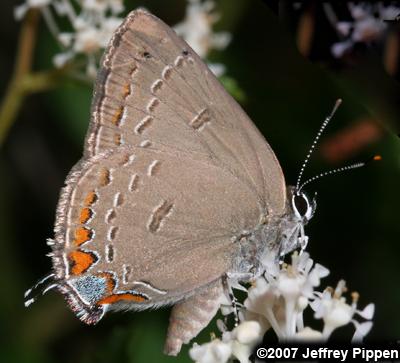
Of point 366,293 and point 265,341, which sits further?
point 366,293

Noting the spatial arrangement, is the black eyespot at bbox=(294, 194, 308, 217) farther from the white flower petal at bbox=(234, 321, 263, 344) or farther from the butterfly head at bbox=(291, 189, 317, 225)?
the white flower petal at bbox=(234, 321, 263, 344)

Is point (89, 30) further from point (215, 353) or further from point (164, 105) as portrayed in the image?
point (215, 353)

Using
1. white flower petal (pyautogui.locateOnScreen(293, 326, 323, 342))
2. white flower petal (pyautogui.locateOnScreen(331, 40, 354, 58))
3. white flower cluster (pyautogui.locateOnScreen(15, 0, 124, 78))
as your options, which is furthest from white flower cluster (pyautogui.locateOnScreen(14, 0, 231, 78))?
white flower petal (pyautogui.locateOnScreen(293, 326, 323, 342))

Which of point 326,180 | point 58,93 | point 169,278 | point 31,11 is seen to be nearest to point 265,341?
point 169,278

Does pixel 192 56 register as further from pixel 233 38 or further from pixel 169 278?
pixel 233 38

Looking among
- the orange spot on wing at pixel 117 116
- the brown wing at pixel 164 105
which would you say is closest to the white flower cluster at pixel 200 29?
the brown wing at pixel 164 105

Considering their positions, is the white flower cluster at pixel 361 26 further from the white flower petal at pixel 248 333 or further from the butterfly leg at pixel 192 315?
the white flower petal at pixel 248 333

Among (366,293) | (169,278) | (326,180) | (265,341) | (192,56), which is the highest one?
(192,56)
